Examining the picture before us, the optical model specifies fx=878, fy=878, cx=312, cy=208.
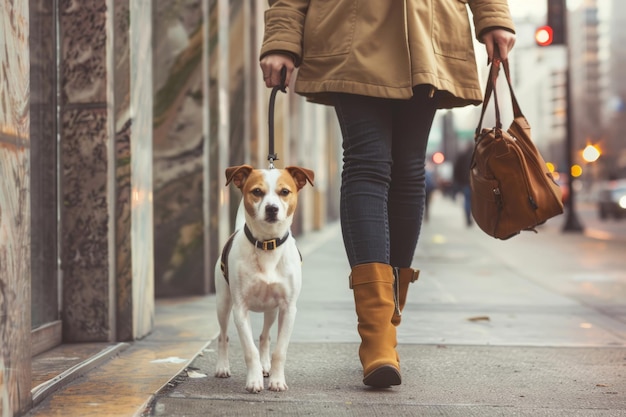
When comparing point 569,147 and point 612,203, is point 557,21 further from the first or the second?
point 612,203

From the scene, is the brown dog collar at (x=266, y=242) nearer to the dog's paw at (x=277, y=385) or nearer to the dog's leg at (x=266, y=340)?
the dog's leg at (x=266, y=340)

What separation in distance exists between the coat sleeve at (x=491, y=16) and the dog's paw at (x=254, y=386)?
1603 millimetres

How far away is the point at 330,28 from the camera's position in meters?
3.29

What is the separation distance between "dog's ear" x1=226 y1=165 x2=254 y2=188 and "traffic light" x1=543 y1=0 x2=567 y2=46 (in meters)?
14.1

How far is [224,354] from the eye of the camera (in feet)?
11.1

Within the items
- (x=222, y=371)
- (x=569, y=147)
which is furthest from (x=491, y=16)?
(x=569, y=147)

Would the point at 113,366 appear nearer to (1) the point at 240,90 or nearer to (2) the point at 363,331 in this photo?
(2) the point at 363,331

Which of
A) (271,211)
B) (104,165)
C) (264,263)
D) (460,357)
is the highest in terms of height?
(104,165)

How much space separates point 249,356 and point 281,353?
12 cm

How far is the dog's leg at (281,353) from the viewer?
310 centimetres

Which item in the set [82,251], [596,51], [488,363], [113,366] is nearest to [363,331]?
[488,363]

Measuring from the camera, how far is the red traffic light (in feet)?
52.8

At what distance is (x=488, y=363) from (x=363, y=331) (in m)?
0.81

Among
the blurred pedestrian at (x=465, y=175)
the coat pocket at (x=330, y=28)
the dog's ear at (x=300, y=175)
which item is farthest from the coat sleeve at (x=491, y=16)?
the blurred pedestrian at (x=465, y=175)
